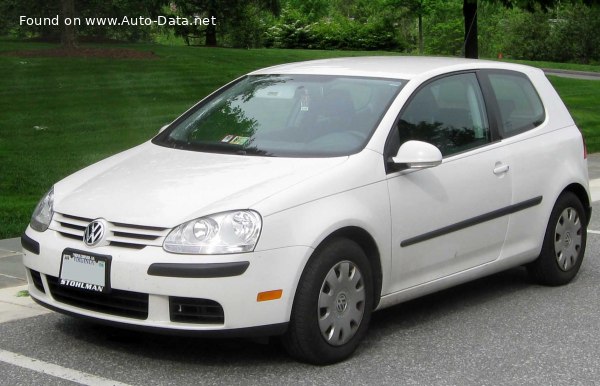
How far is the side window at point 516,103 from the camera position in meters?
6.85

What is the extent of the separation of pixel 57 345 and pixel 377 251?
1.83 metres

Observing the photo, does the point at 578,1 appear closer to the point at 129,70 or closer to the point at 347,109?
the point at 129,70

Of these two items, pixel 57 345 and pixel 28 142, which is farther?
pixel 28 142

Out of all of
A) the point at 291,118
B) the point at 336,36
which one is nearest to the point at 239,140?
the point at 291,118

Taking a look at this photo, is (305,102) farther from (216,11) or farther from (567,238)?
(216,11)

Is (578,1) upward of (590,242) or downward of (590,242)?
upward

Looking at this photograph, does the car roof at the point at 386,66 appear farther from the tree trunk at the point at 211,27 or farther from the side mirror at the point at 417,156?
the tree trunk at the point at 211,27

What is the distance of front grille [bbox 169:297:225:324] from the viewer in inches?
196

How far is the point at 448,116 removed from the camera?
641 centimetres

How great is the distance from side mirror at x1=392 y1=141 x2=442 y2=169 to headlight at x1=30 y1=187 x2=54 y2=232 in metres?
1.89

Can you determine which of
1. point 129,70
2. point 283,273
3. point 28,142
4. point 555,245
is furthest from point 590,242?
point 129,70

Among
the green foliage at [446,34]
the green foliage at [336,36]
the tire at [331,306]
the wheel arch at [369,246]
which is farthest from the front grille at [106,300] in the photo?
the green foliage at [336,36]

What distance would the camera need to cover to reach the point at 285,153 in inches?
227

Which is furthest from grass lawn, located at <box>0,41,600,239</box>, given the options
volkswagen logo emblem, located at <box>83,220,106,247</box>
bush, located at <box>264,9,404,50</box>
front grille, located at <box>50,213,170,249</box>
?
bush, located at <box>264,9,404,50</box>
